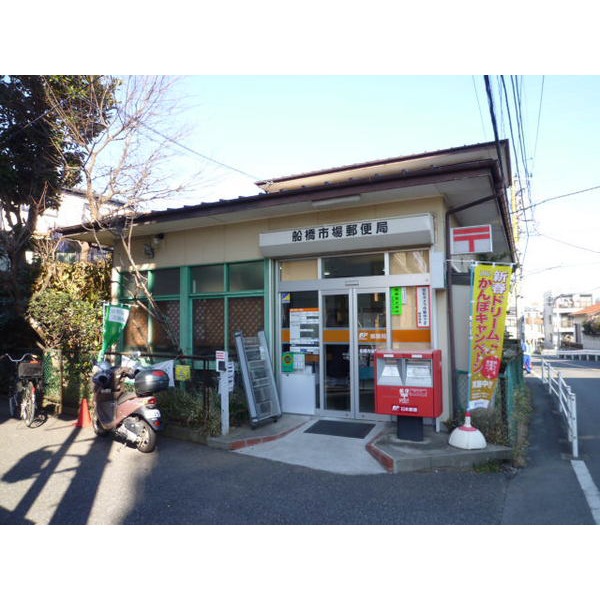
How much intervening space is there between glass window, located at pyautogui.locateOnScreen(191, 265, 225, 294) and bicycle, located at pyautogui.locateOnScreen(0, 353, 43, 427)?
3288 mm

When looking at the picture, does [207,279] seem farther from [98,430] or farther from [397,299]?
[397,299]

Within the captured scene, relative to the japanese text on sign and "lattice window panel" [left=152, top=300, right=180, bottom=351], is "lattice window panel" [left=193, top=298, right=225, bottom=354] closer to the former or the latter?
"lattice window panel" [left=152, top=300, right=180, bottom=351]

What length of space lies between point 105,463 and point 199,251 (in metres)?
4.55

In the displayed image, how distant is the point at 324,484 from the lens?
15.4 feet

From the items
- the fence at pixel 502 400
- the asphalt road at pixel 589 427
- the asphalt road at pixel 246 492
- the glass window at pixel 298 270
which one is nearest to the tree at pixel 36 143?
the glass window at pixel 298 270

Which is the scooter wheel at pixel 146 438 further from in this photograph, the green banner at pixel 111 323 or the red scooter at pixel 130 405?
the green banner at pixel 111 323

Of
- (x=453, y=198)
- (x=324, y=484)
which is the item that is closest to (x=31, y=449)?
(x=324, y=484)

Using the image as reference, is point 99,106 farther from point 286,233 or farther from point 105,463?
point 105,463

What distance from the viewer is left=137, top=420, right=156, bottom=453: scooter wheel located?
19.1 feet

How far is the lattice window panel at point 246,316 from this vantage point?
7.97 m

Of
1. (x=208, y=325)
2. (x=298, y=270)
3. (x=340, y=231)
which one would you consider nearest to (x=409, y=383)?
(x=340, y=231)

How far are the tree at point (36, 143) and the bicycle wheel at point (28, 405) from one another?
2.28m

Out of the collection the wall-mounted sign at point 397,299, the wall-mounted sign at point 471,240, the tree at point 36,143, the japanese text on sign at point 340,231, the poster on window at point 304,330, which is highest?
the tree at point 36,143

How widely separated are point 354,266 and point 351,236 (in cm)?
61
